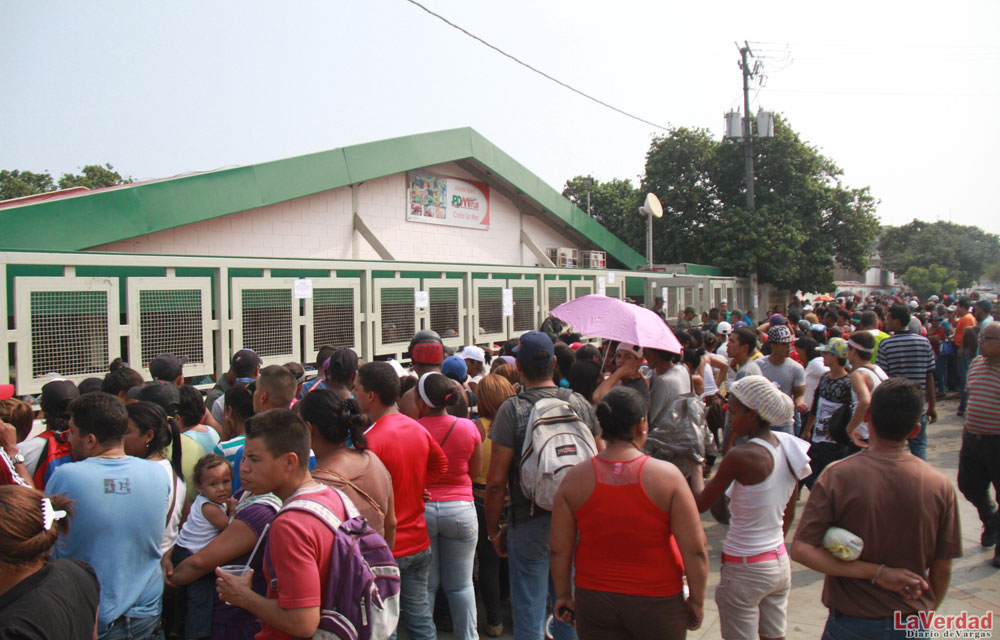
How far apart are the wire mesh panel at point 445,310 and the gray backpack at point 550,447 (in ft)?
18.3

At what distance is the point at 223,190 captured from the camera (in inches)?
342

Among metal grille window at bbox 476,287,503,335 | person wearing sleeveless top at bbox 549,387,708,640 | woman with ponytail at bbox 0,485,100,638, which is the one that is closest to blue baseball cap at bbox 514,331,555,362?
person wearing sleeveless top at bbox 549,387,708,640

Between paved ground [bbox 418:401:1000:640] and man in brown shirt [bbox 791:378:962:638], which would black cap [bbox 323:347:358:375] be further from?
man in brown shirt [bbox 791:378:962:638]

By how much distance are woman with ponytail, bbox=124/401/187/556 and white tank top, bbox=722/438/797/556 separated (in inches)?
108

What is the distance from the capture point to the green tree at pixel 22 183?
104ft

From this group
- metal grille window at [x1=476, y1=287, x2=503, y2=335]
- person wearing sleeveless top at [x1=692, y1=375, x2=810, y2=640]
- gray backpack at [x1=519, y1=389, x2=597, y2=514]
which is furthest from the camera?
metal grille window at [x1=476, y1=287, x2=503, y2=335]

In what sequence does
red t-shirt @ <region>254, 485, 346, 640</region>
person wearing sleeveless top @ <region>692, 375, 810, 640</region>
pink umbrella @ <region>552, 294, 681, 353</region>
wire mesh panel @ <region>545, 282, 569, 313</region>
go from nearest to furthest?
red t-shirt @ <region>254, 485, 346, 640</region>
person wearing sleeveless top @ <region>692, 375, 810, 640</region>
pink umbrella @ <region>552, 294, 681, 353</region>
wire mesh panel @ <region>545, 282, 569, 313</region>

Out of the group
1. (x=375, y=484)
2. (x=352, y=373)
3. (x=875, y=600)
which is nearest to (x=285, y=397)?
(x=352, y=373)

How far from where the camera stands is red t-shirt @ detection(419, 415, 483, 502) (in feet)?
12.1

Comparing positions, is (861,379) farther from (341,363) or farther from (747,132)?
(747,132)

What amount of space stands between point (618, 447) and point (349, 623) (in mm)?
1280

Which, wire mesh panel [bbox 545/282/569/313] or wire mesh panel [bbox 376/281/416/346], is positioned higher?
wire mesh panel [bbox 545/282/569/313]

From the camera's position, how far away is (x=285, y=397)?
3650 millimetres

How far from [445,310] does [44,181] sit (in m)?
34.7
